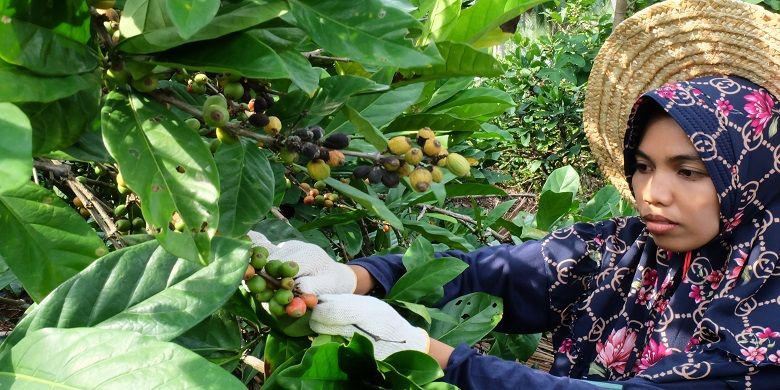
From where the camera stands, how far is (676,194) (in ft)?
5.12

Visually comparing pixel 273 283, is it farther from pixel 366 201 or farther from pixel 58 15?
pixel 58 15

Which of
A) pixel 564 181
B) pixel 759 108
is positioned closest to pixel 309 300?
pixel 759 108

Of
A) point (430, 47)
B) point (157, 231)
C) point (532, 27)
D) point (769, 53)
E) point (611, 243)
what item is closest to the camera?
point (157, 231)

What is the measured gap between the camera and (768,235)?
157 cm

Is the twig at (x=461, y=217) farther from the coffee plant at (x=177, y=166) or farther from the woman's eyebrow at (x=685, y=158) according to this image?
the coffee plant at (x=177, y=166)

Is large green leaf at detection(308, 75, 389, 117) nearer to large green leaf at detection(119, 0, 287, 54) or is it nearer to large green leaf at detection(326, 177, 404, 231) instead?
large green leaf at detection(326, 177, 404, 231)

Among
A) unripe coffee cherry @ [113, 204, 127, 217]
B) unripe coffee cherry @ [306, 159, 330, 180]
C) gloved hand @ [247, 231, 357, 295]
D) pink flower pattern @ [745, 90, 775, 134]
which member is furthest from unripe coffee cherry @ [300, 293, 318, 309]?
pink flower pattern @ [745, 90, 775, 134]

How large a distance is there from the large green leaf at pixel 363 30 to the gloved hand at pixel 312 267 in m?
0.46

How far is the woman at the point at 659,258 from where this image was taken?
141 cm

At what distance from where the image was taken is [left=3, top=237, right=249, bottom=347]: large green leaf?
29.3 inches

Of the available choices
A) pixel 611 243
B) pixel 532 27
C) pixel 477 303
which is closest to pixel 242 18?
pixel 477 303

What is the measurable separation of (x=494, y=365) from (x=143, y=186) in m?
0.82

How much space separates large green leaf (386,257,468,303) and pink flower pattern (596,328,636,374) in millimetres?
658

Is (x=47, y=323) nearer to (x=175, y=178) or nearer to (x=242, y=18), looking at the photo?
(x=175, y=178)
